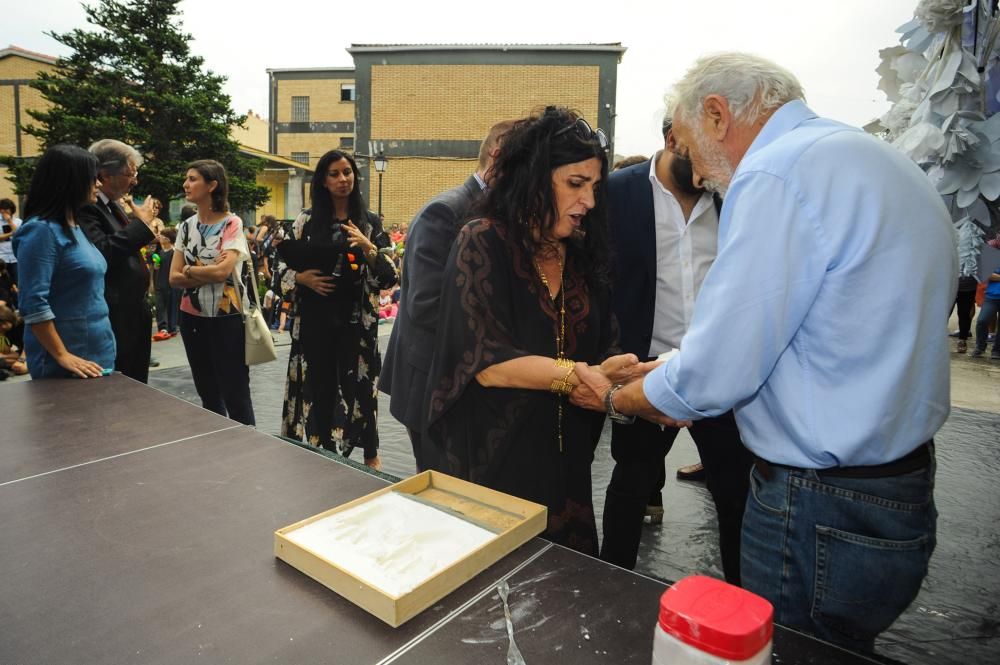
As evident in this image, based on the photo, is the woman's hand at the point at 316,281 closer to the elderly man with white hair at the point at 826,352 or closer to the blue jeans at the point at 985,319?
the elderly man with white hair at the point at 826,352

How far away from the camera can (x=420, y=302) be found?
1.99 meters

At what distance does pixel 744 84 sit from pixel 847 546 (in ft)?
2.80

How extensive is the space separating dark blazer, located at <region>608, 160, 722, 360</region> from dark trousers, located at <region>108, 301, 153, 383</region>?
2.48m

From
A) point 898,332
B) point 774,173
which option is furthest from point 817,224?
point 898,332

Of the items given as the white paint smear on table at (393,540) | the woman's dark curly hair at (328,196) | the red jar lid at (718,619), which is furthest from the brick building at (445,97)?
the red jar lid at (718,619)

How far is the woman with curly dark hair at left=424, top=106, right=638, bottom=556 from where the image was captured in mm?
1618

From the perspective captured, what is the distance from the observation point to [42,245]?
2385 millimetres

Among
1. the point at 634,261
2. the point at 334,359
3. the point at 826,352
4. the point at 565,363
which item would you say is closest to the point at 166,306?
the point at 334,359

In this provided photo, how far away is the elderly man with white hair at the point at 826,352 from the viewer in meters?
1.05

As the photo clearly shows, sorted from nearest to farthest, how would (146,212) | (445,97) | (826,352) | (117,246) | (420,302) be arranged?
1. (826,352)
2. (420,302)
3. (117,246)
4. (146,212)
5. (445,97)

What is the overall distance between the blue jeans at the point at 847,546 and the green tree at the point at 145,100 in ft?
59.9

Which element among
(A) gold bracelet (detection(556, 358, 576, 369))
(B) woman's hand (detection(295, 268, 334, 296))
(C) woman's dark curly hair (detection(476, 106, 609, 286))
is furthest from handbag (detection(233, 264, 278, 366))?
(A) gold bracelet (detection(556, 358, 576, 369))

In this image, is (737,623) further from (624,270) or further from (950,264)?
(624,270)

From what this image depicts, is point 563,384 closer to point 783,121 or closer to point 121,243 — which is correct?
point 783,121
